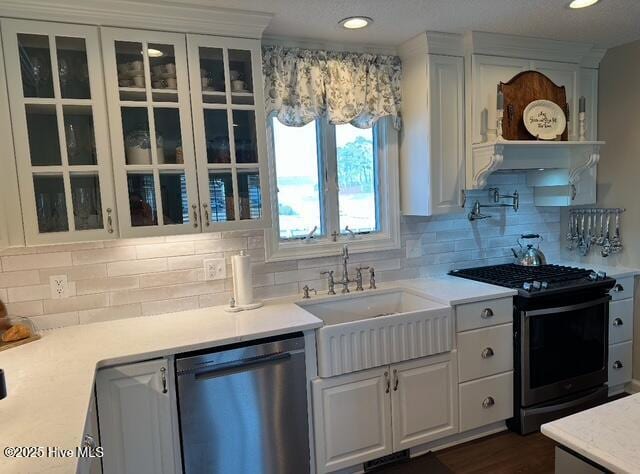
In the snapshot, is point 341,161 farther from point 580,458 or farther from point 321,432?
point 580,458

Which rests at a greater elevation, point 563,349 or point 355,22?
point 355,22

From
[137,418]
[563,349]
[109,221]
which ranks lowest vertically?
[563,349]

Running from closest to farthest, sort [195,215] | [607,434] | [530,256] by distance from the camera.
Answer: [607,434], [195,215], [530,256]

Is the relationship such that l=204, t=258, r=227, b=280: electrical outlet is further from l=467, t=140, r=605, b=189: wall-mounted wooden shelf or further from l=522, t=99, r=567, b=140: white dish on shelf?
l=522, t=99, r=567, b=140: white dish on shelf

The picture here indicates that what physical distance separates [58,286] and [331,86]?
1.86m

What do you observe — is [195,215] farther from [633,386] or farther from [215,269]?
[633,386]

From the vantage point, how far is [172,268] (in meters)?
2.48

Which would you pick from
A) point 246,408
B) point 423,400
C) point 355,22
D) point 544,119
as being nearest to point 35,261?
point 246,408

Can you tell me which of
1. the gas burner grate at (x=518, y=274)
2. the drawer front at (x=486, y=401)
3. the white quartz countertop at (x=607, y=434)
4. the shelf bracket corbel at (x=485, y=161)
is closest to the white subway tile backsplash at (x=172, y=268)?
the gas burner grate at (x=518, y=274)

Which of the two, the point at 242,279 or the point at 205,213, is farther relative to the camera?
the point at 242,279

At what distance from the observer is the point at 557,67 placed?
3039mm

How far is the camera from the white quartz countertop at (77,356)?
3.92 ft

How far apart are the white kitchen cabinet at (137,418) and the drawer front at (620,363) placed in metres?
2.89

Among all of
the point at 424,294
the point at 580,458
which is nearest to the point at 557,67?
the point at 424,294
